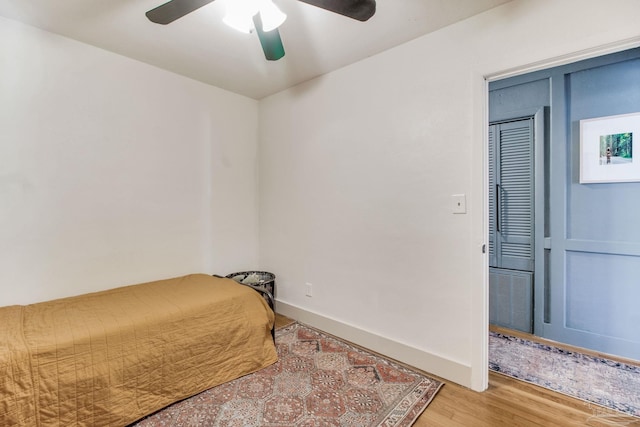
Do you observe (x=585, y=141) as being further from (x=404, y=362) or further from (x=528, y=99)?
(x=404, y=362)

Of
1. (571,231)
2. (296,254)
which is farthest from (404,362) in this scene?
(571,231)

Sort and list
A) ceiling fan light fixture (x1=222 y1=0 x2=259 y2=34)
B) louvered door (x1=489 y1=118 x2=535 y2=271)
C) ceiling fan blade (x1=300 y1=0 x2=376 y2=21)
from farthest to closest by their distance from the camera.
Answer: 1. louvered door (x1=489 y1=118 x2=535 y2=271)
2. ceiling fan light fixture (x1=222 y1=0 x2=259 y2=34)
3. ceiling fan blade (x1=300 y1=0 x2=376 y2=21)

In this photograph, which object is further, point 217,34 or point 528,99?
point 528,99

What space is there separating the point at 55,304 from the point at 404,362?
2.41 metres

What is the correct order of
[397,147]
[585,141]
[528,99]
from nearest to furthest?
[397,147]
[585,141]
[528,99]

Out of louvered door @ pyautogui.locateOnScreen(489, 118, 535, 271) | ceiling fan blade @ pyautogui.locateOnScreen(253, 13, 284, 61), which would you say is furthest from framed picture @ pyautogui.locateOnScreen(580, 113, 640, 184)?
ceiling fan blade @ pyautogui.locateOnScreen(253, 13, 284, 61)

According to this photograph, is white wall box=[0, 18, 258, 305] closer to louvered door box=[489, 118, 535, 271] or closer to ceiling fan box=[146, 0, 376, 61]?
ceiling fan box=[146, 0, 376, 61]

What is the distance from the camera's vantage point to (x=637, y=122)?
2264 mm

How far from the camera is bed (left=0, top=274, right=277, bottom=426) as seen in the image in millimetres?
1387

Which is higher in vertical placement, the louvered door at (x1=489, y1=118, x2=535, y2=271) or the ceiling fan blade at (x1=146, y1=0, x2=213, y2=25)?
the ceiling fan blade at (x1=146, y1=0, x2=213, y2=25)

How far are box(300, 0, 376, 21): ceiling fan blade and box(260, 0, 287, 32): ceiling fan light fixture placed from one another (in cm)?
20

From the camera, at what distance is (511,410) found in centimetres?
169

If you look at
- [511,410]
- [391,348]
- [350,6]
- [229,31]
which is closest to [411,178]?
[350,6]

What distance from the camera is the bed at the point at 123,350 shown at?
1387mm
